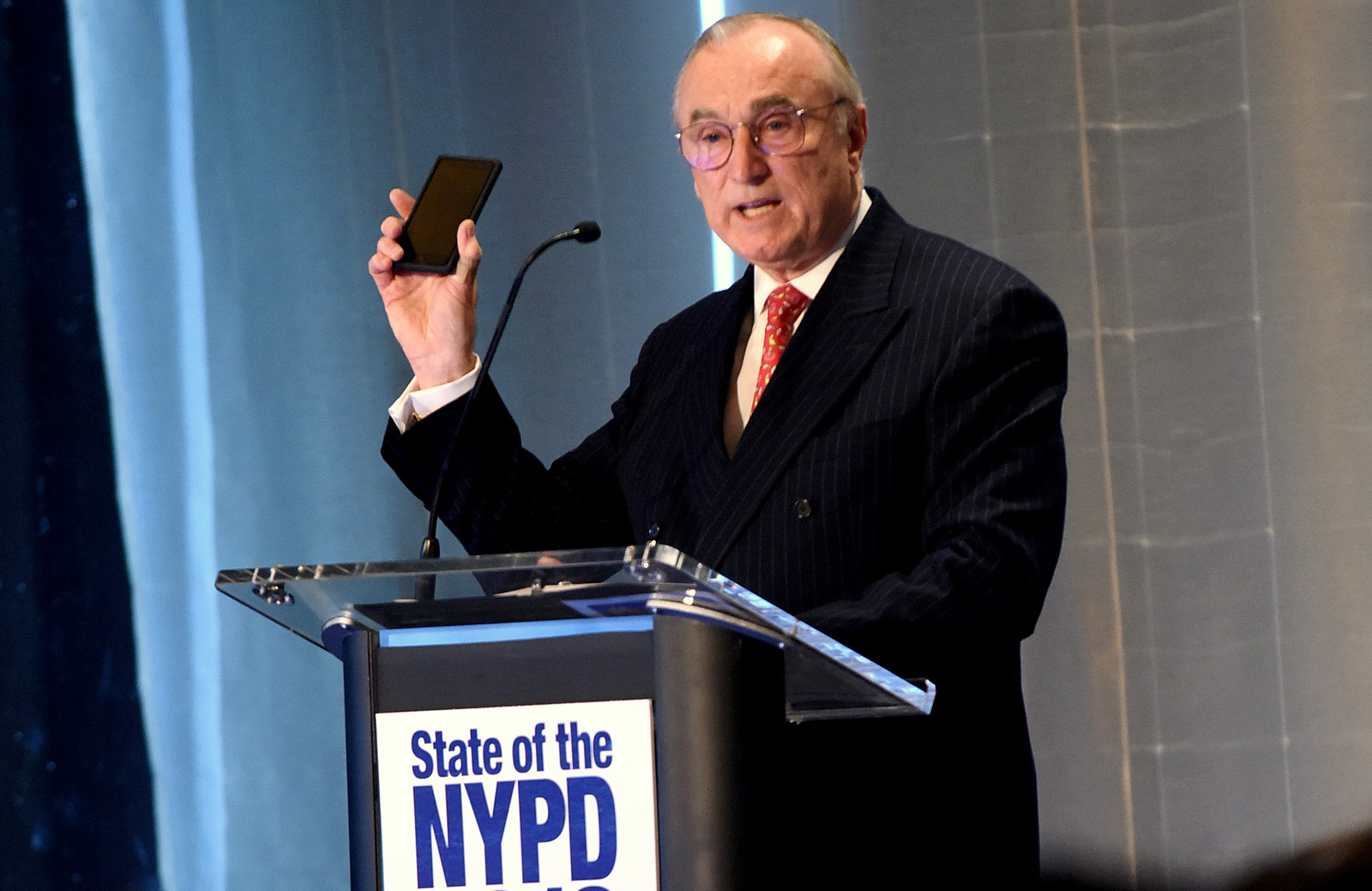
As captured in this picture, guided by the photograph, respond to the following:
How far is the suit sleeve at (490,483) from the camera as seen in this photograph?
171cm

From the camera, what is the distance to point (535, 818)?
3.67 feet

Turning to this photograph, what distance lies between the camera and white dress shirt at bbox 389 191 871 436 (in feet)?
5.59

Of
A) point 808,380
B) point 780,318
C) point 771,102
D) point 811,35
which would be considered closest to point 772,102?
point 771,102

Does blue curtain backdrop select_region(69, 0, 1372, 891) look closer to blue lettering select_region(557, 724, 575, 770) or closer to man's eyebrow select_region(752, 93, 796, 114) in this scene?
man's eyebrow select_region(752, 93, 796, 114)

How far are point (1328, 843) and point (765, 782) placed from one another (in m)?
0.71

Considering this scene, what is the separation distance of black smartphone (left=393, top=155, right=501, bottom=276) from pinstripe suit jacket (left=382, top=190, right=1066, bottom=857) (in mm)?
154

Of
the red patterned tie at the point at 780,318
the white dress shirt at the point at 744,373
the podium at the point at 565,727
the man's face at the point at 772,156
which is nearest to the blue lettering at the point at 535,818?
the podium at the point at 565,727

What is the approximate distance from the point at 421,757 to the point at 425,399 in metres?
0.63

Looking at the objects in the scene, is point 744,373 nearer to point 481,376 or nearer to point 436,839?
point 481,376

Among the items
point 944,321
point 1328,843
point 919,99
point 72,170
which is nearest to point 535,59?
point 919,99

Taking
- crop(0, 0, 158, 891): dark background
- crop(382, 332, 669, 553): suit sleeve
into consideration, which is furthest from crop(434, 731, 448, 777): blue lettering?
crop(0, 0, 158, 891): dark background

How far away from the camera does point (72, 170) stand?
3004 mm

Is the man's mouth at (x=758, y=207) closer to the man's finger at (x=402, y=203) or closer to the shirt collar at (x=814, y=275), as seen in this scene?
the shirt collar at (x=814, y=275)

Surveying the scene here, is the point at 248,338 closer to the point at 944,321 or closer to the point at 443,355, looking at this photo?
the point at 443,355
